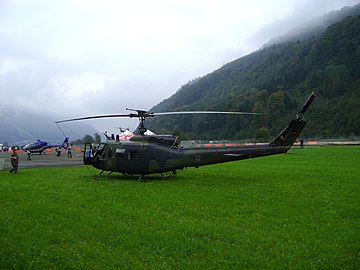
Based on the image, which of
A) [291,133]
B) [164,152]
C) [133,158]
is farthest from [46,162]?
[291,133]

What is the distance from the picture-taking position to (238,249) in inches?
227

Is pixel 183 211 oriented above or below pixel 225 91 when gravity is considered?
below

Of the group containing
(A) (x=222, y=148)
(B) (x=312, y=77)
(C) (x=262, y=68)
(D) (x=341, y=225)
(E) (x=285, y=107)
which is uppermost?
(C) (x=262, y=68)

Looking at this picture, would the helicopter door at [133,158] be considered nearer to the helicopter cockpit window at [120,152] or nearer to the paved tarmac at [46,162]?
the helicopter cockpit window at [120,152]

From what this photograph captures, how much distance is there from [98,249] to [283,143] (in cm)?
1059

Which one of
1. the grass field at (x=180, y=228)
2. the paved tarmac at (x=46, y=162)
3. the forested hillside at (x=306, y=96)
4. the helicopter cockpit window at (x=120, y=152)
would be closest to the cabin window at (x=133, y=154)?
the helicopter cockpit window at (x=120, y=152)

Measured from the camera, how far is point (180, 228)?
704 cm

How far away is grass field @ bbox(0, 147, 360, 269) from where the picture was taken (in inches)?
210

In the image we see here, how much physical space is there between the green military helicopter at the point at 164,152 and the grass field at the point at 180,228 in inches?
95.8

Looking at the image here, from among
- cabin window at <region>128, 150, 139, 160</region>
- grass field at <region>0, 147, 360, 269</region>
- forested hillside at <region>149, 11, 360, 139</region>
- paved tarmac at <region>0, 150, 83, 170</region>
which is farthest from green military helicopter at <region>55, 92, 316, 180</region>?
forested hillside at <region>149, 11, 360, 139</region>

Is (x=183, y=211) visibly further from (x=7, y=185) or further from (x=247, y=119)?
(x=247, y=119)

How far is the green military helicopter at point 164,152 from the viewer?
1424cm

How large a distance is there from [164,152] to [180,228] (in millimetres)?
8040

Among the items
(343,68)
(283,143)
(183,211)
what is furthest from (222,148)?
(343,68)
